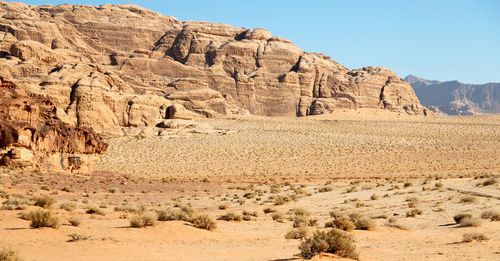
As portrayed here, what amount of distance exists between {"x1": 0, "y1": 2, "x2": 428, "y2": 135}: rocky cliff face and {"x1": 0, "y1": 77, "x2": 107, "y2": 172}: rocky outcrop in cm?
2811

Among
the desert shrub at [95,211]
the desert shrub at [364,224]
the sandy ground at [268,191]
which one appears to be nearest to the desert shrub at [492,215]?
the sandy ground at [268,191]

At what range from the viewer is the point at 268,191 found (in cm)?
2981

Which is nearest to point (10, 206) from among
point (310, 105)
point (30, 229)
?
point (30, 229)

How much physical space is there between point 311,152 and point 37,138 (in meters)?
34.6

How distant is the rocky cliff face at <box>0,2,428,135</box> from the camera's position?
68.6 m

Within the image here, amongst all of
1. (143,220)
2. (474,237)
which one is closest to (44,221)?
(143,220)

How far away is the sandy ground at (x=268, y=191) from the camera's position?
11016mm

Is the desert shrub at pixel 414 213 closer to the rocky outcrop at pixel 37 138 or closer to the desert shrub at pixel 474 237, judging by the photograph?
the desert shrub at pixel 474 237

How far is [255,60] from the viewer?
10056 centimetres

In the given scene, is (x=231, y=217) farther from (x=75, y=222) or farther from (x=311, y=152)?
(x=311, y=152)

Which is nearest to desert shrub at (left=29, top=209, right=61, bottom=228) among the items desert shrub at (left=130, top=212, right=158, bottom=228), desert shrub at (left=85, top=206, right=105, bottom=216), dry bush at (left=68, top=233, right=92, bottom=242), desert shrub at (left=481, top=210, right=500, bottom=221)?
dry bush at (left=68, top=233, right=92, bottom=242)

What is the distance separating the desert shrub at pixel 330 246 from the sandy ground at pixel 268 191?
202 millimetres

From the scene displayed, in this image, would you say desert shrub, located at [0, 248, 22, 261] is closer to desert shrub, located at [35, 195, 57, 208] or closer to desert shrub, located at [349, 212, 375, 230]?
desert shrub, located at [35, 195, 57, 208]

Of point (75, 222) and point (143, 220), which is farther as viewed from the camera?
point (143, 220)
